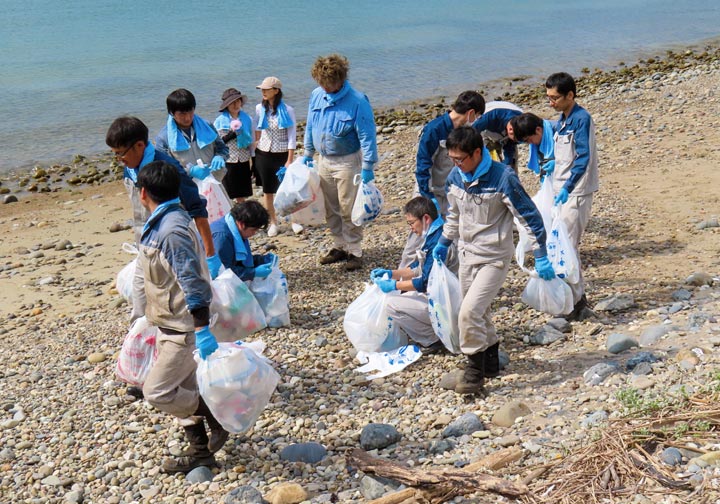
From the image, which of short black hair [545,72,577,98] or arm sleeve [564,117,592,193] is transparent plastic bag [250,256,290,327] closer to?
arm sleeve [564,117,592,193]

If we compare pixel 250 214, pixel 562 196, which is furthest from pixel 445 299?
pixel 250 214

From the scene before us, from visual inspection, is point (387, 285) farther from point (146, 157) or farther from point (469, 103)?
point (146, 157)

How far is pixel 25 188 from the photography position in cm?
1464

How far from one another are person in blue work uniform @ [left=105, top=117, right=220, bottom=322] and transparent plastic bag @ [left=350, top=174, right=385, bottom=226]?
1943mm

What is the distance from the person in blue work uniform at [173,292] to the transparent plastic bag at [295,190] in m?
3.30

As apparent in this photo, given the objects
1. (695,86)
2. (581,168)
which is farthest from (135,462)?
(695,86)

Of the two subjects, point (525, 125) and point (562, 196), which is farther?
point (525, 125)

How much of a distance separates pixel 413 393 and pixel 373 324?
0.67m

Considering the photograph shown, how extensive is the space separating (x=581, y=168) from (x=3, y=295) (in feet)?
19.7

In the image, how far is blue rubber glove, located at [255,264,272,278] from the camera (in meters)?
6.91

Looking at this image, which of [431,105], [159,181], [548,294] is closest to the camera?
[159,181]

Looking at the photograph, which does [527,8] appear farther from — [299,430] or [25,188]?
[299,430]

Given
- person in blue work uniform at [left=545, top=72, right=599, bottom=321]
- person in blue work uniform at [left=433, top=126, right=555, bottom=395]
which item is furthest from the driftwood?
person in blue work uniform at [left=545, top=72, right=599, bottom=321]

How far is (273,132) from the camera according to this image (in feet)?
30.2
